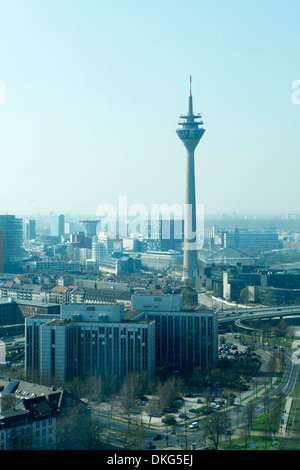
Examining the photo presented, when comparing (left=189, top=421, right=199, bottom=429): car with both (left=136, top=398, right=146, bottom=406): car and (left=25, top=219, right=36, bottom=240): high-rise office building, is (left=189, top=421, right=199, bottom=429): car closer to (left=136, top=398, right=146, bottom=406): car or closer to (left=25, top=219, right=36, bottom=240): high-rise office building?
(left=136, top=398, right=146, bottom=406): car

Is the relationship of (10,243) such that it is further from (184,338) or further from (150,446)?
(150,446)

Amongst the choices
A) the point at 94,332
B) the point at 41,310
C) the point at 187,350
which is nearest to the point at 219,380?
the point at 187,350

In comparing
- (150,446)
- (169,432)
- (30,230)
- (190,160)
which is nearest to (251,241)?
(30,230)

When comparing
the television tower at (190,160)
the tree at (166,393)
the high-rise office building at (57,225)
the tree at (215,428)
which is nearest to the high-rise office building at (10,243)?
the television tower at (190,160)

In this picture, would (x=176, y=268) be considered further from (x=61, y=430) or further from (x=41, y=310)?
(x=61, y=430)

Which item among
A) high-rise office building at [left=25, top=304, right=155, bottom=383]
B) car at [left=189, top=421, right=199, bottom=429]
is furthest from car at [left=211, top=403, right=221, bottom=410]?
high-rise office building at [left=25, top=304, right=155, bottom=383]

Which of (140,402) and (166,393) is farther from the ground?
(166,393)

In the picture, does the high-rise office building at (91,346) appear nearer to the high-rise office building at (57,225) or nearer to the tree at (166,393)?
the tree at (166,393)
